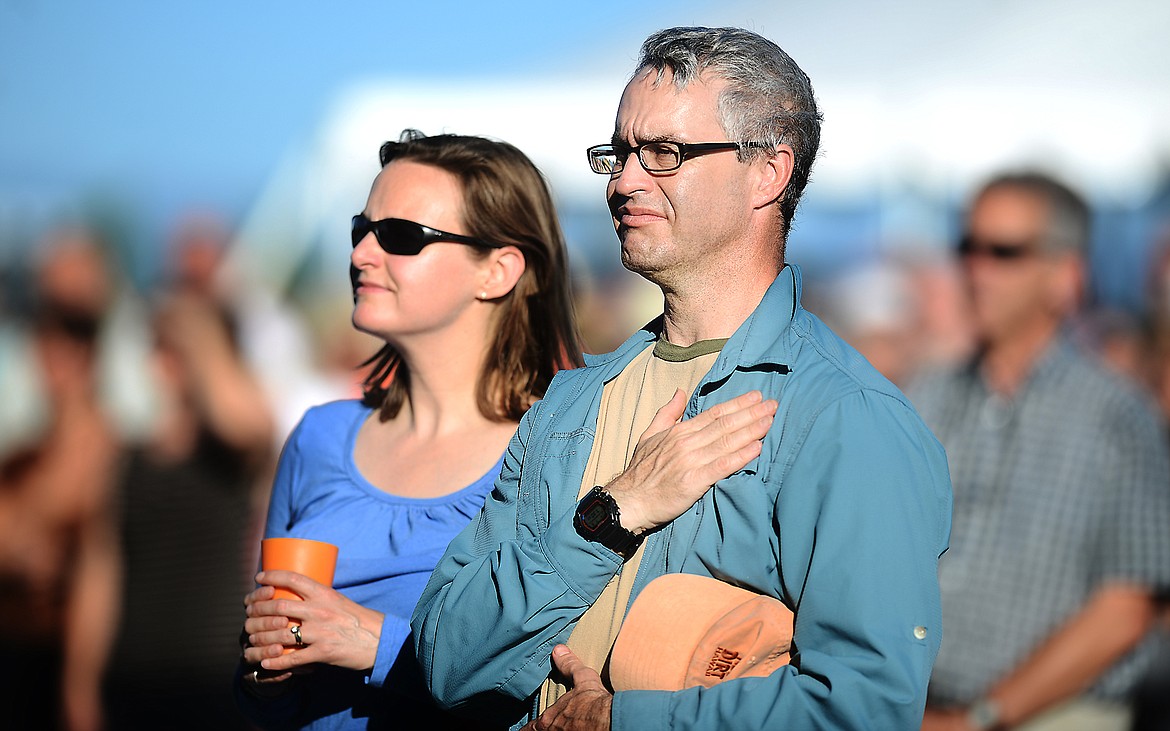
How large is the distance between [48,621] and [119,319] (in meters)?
3.42

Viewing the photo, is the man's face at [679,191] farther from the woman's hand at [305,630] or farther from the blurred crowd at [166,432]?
the blurred crowd at [166,432]

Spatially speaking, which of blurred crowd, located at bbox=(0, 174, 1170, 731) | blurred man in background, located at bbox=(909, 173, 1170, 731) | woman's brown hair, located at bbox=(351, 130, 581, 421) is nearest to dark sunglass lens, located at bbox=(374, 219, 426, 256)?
woman's brown hair, located at bbox=(351, 130, 581, 421)

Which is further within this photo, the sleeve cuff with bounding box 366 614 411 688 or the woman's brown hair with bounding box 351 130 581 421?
the woman's brown hair with bounding box 351 130 581 421

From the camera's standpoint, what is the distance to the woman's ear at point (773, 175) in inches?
92.4

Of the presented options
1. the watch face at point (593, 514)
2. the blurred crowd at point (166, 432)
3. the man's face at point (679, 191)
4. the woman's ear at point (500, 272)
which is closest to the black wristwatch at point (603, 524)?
the watch face at point (593, 514)

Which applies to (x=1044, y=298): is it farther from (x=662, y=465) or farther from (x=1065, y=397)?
(x=662, y=465)

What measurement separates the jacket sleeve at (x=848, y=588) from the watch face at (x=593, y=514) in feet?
0.94

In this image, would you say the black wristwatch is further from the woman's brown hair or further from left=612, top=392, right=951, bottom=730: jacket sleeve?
the woman's brown hair

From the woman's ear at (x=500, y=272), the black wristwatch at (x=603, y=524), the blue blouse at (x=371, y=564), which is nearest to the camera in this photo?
the black wristwatch at (x=603, y=524)

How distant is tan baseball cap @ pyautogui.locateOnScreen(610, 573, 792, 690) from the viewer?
2.03 metres

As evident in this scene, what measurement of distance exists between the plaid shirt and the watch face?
238 centimetres

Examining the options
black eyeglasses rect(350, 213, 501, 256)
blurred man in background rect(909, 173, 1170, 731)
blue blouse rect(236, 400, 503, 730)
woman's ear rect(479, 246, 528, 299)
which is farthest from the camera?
blurred man in background rect(909, 173, 1170, 731)

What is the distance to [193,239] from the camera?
8.90m

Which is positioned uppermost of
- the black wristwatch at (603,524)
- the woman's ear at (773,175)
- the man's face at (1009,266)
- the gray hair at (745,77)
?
the gray hair at (745,77)
